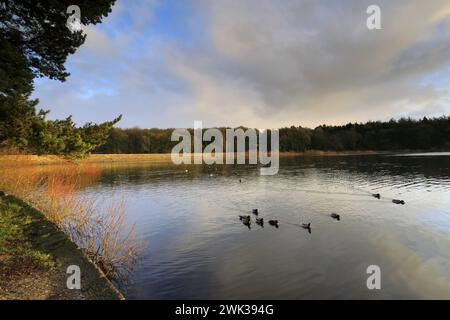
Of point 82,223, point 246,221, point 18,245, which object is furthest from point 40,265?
point 246,221

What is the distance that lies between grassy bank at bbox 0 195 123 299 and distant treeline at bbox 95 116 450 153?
12523 centimetres

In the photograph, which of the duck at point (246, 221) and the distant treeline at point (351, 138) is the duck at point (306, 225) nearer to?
the duck at point (246, 221)

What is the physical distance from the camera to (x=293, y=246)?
16047 mm

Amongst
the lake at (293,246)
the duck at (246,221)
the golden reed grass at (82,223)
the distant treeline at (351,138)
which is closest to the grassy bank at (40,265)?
the golden reed grass at (82,223)

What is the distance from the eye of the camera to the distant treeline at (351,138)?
125m

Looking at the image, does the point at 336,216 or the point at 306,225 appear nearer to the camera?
the point at 306,225

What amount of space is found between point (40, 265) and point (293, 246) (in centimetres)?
1099

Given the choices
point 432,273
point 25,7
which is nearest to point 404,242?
point 432,273

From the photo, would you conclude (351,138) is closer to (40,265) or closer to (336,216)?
(336,216)

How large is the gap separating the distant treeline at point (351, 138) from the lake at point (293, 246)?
110 m
